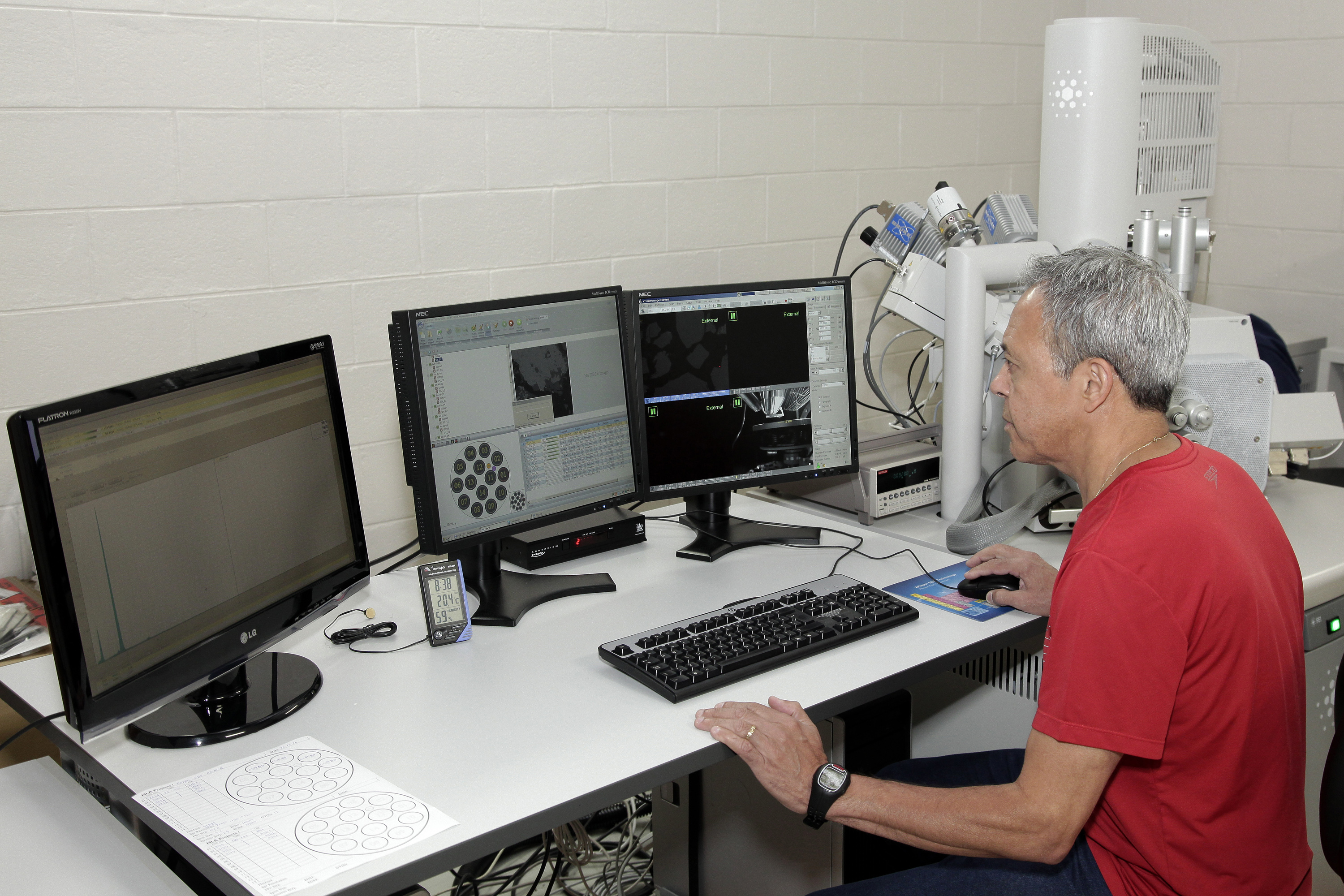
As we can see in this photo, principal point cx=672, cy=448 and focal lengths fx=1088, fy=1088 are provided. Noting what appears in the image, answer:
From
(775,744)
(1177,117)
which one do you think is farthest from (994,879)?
(1177,117)

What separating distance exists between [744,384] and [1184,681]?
0.96m

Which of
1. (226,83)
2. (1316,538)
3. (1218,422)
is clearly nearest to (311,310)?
(226,83)

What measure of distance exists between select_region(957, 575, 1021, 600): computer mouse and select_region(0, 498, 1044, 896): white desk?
7cm

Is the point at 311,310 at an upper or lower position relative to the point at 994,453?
upper

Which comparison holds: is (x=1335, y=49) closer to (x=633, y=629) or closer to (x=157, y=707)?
(x=633, y=629)

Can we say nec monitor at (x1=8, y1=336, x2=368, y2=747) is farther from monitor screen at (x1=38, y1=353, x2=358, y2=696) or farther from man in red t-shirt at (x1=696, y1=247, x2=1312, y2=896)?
man in red t-shirt at (x1=696, y1=247, x2=1312, y2=896)

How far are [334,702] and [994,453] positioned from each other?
1.32 metres

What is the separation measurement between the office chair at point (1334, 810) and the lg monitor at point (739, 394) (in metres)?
0.91

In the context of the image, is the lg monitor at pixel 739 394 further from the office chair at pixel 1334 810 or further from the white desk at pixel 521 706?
the office chair at pixel 1334 810

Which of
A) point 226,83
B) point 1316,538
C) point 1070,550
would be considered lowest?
point 1316,538

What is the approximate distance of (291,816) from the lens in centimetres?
118

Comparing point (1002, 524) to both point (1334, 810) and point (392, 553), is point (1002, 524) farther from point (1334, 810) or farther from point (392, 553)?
point (392, 553)

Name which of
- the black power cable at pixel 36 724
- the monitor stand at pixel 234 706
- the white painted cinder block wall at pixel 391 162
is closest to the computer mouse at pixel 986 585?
the monitor stand at pixel 234 706

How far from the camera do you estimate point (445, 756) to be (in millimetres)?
1302
